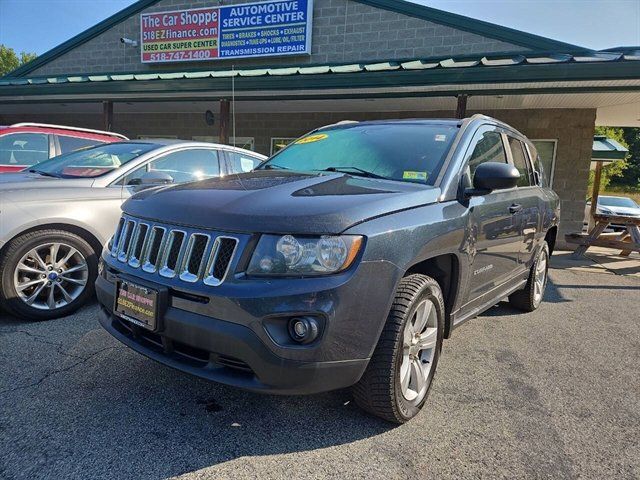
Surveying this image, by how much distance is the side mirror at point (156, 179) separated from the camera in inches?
174

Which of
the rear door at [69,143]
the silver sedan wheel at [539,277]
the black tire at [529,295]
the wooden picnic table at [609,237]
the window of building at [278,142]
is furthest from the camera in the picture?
the window of building at [278,142]

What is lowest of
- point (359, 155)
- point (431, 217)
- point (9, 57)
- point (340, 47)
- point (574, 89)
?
point (431, 217)

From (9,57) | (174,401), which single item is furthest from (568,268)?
(9,57)

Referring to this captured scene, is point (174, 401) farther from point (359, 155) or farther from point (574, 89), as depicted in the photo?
point (574, 89)

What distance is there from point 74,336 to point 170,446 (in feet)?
5.82

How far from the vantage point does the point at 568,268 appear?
794cm

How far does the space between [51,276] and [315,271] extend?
9.51 feet

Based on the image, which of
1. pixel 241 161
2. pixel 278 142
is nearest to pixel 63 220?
pixel 241 161

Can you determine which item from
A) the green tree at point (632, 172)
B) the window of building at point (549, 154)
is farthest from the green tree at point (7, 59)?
the green tree at point (632, 172)

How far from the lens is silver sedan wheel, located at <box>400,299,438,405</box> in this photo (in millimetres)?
2557

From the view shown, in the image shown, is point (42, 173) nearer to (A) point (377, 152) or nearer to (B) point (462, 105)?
(A) point (377, 152)

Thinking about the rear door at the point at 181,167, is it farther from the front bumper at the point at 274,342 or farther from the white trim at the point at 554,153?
the white trim at the point at 554,153

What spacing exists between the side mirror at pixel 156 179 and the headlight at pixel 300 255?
8.71ft

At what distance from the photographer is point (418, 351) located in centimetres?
271
